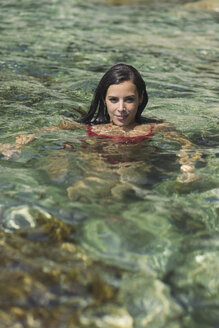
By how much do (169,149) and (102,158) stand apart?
0.87 metres

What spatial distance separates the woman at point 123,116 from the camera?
14.6 feet

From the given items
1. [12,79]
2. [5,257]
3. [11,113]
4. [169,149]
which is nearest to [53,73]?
[12,79]

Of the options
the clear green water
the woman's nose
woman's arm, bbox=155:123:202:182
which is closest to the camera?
the clear green water

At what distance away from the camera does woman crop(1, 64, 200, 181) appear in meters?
4.46

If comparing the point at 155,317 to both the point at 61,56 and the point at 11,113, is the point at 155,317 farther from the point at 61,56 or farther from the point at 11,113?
the point at 61,56

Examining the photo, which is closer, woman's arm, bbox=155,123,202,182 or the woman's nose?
woman's arm, bbox=155,123,202,182

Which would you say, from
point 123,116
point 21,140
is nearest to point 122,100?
point 123,116

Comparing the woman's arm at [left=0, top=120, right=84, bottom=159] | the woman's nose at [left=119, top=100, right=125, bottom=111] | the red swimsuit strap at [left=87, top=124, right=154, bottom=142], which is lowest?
the red swimsuit strap at [left=87, top=124, right=154, bottom=142]

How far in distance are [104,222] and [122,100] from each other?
1.99m

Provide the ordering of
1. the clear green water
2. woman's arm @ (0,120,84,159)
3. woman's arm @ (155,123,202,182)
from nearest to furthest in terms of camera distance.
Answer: the clear green water
woman's arm @ (155,123,202,182)
woman's arm @ (0,120,84,159)

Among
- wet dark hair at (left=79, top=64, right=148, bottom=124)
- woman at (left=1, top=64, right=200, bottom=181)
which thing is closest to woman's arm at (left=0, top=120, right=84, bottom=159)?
woman at (left=1, top=64, right=200, bottom=181)

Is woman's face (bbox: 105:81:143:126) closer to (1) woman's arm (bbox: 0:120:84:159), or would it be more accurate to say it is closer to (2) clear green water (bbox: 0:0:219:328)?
(2) clear green water (bbox: 0:0:219:328)

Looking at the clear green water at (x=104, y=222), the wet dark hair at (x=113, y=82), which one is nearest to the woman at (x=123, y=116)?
the wet dark hair at (x=113, y=82)

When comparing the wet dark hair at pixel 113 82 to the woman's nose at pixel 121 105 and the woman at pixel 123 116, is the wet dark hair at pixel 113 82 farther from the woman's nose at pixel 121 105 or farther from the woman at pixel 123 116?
the woman's nose at pixel 121 105
